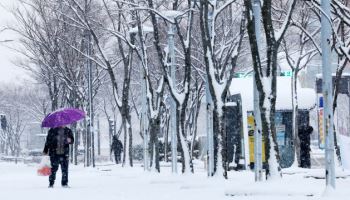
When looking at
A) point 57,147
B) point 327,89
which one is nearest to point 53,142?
point 57,147

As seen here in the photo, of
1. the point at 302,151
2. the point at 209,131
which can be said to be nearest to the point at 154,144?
the point at 302,151

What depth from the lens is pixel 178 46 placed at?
33938 mm

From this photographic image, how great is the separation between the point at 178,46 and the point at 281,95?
9680 mm

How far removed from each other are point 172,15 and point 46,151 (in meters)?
4.84

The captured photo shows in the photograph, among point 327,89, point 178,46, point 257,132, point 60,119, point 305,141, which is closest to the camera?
point 327,89

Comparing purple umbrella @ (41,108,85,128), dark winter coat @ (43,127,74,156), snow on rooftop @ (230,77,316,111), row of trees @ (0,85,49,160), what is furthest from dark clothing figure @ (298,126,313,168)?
row of trees @ (0,85,49,160)

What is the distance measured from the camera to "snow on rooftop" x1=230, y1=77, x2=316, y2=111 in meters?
24.5

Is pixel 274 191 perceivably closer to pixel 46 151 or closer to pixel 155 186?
pixel 155 186

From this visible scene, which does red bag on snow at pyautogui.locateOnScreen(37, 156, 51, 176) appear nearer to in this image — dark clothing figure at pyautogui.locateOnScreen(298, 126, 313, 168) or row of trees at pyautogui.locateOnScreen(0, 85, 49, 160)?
dark clothing figure at pyautogui.locateOnScreen(298, 126, 313, 168)

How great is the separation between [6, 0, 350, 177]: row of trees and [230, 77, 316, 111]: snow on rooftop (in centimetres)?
91

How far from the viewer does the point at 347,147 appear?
56.6 feet

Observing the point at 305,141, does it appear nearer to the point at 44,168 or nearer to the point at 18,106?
the point at 44,168

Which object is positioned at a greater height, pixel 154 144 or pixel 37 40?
pixel 37 40

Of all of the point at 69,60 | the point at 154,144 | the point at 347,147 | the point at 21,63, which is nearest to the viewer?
the point at 347,147
